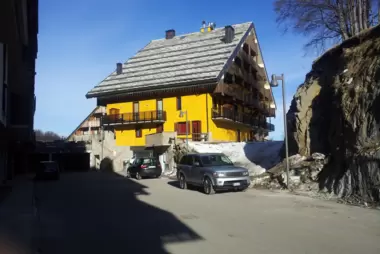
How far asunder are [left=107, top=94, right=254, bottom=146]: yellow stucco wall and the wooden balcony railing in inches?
36.3

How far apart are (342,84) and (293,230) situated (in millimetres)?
9940

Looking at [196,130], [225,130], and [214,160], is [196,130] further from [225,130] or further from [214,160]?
[214,160]

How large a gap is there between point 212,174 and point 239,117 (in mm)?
34864

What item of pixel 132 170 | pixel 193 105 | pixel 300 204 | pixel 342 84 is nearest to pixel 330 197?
pixel 300 204

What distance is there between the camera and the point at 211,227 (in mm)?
9922

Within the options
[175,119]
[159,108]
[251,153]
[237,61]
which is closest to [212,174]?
[251,153]

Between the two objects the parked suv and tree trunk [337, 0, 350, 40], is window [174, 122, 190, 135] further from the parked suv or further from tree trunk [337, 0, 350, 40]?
the parked suv

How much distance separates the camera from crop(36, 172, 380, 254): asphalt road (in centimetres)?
775

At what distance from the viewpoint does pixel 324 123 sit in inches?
786

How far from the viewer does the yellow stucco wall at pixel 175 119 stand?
46875mm

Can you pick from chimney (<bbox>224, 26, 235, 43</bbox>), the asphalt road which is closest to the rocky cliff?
the asphalt road

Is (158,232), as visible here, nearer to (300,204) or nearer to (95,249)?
(95,249)

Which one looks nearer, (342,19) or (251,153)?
(342,19)

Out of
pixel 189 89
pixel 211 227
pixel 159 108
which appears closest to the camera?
pixel 211 227
